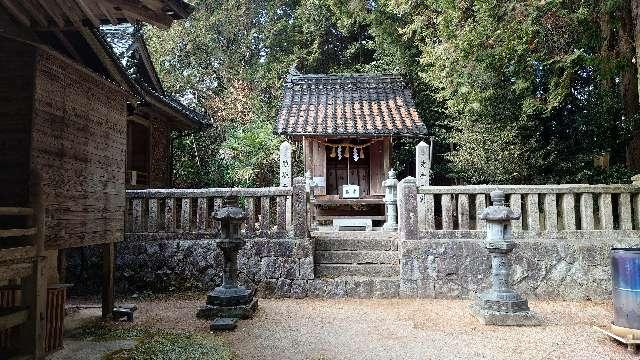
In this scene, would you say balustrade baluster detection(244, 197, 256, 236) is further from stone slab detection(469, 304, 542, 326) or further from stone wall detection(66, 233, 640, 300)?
stone slab detection(469, 304, 542, 326)

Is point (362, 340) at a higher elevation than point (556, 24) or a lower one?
lower

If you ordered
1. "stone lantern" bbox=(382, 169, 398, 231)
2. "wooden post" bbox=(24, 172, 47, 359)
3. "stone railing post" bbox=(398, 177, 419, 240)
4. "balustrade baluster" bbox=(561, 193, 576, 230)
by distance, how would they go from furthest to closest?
"stone lantern" bbox=(382, 169, 398, 231), "stone railing post" bbox=(398, 177, 419, 240), "balustrade baluster" bbox=(561, 193, 576, 230), "wooden post" bbox=(24, 172, 47, 359)

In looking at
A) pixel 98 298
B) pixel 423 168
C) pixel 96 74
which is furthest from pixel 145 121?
pixel 423 168

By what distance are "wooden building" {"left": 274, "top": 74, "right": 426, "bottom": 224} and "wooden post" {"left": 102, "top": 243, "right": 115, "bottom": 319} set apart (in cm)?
674

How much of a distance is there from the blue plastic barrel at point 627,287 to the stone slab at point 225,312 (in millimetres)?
5074

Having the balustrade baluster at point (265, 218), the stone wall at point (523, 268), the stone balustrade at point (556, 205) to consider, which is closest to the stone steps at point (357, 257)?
the stone wall at point (523, 268)

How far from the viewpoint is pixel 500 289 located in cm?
725

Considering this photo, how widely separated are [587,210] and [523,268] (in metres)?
1.58

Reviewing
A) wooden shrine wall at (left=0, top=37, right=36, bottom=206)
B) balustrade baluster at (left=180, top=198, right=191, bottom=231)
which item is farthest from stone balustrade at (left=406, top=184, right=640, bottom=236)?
wooden shrine wall at (left=0, top=37, right=36, bottom=206)

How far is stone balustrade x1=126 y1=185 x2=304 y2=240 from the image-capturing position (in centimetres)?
915

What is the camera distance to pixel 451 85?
11.8m

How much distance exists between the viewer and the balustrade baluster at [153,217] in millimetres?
9320

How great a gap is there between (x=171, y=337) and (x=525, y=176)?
10.3 metres

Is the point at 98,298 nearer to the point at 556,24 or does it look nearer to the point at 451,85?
the point at 451,85
